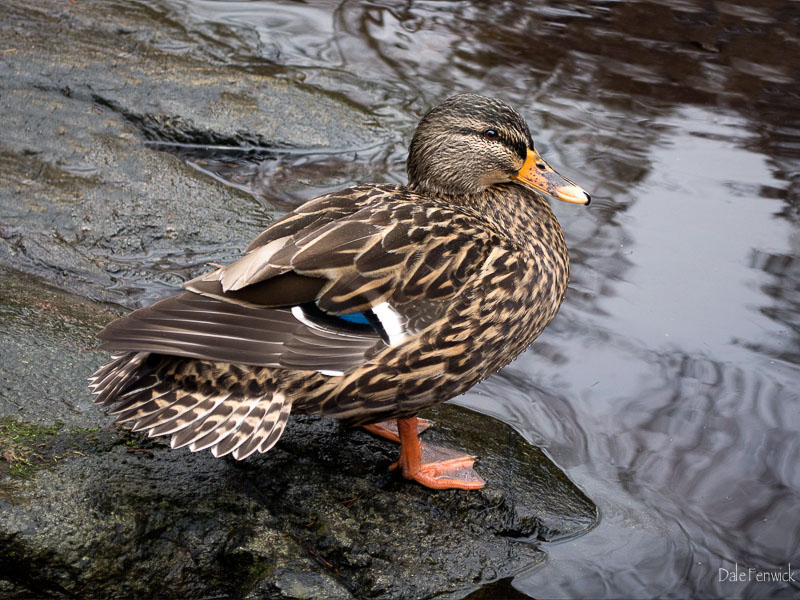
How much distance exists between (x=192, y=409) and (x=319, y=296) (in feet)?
1.86

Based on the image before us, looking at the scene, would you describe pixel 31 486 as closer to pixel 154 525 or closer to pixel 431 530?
pixel 154 525

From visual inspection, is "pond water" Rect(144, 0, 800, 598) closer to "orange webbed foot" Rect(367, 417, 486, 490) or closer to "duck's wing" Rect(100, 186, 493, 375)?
"orange webbed foot" Rect(367, 417, 486, 490)

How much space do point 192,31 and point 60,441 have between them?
524cm

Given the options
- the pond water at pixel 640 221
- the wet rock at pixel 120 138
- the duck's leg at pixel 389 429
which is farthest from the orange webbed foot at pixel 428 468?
the wet rock at pixel 120 138

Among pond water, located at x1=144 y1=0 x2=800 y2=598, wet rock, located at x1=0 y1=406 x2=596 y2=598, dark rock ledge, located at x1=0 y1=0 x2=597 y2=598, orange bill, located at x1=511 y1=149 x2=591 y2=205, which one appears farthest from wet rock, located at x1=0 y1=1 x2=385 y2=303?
orange bill, located at x1=511 y1=149 x2=591 y2=205

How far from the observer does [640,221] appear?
582 cm

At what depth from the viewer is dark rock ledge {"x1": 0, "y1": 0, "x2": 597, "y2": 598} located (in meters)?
2.95

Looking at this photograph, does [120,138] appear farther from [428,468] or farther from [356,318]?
[428,468]

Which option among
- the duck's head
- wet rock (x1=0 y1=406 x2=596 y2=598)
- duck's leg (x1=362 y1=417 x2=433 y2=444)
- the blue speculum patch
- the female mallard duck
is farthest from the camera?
the duck's head

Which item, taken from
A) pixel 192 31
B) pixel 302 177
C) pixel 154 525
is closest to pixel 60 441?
pixel 154 525

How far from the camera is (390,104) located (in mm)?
6812

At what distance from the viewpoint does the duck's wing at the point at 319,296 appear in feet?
9.81

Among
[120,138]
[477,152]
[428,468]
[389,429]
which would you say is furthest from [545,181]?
[120,138]

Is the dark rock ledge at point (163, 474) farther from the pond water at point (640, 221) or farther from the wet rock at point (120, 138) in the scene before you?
the pond water at point (640, 221)
